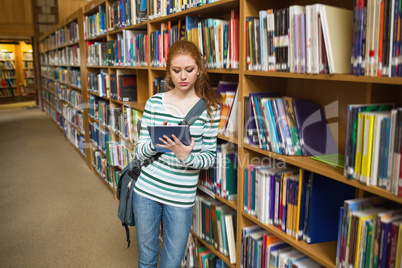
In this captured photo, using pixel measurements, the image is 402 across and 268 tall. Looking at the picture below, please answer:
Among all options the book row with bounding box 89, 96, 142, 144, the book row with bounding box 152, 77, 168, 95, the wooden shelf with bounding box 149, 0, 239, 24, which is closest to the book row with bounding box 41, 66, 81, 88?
the book row with bounding box 89, 96, 142, 144

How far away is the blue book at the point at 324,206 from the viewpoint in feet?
4.59

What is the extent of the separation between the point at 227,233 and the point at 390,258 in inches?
38.2

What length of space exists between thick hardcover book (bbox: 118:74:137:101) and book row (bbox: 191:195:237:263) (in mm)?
1615

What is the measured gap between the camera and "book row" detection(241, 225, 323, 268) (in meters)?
1.53

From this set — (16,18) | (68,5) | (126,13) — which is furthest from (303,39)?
(16,18)

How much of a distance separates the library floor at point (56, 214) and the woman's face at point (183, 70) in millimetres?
1542

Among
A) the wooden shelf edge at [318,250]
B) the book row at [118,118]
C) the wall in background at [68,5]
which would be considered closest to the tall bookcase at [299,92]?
the wooden shelf edge at [318,250]

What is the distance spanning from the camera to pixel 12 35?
31.9 feet

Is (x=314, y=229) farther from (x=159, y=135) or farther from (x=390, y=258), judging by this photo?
(x=159, y=135)

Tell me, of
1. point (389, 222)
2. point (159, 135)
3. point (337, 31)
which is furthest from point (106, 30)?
point (389, 222)

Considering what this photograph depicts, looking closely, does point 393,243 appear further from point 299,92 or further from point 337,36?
point 299,92

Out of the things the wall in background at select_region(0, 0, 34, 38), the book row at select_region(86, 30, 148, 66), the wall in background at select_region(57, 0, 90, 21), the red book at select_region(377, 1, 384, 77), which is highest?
the wall in background at select_region(57, 0, 90, 21)

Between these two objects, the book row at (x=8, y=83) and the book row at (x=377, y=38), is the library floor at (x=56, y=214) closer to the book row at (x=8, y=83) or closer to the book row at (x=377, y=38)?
the book row at (x=377, y=38)

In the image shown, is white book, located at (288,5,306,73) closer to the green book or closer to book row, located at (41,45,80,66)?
the green book
